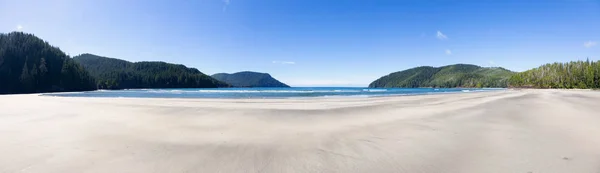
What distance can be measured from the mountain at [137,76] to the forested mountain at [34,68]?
2198 centimetres

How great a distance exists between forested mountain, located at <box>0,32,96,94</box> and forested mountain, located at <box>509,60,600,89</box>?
16775 centimetres

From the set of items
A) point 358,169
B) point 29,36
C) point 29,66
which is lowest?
point 358,169

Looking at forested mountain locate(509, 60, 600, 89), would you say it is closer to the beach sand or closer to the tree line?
the beach sand

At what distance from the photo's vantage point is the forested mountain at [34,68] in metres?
66.8

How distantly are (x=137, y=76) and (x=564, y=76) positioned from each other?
672 ft

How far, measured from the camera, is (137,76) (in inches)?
5797

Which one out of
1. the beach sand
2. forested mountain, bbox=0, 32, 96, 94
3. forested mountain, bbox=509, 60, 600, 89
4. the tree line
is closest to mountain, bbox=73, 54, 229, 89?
the tree line

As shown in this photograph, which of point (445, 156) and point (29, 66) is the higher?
point (29, 66)

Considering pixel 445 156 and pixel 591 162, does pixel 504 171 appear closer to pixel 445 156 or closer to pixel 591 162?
pixel 445 156

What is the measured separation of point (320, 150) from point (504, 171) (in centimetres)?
262

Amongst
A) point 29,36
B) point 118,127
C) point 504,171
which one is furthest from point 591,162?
point 29,36

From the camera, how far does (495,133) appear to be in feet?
19.4

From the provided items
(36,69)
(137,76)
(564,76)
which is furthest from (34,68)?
(564,76)

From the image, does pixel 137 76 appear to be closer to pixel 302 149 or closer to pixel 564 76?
pixel 302 149
